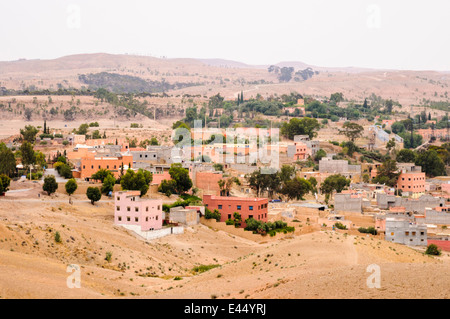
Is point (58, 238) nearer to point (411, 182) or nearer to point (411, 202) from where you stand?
point (411, 202)

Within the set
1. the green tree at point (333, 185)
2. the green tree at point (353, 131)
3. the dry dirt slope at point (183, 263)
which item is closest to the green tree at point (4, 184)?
the dry dirt slope at point (183, 263)

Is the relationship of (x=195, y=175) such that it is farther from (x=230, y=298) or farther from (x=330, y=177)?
(x=230, y=298)

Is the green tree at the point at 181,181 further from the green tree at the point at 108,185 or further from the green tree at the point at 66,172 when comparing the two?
the green tree at the point at 66,172

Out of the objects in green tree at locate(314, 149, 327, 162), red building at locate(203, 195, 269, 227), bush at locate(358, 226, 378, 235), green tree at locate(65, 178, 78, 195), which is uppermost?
green tree at locate(65, 178, 78, 195)

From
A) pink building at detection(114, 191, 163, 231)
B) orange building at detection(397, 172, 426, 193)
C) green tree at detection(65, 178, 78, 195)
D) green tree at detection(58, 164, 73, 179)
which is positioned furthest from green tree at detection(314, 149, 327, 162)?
pink building at detection(114, 191, 163, 231)

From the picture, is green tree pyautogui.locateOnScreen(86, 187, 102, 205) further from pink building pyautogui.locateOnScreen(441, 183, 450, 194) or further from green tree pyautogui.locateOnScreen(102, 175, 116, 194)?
pink building pyautogui.locateOnScreen(441, 183, 450, 194)

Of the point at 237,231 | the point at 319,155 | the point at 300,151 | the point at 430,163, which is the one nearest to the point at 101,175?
the point at 237,231

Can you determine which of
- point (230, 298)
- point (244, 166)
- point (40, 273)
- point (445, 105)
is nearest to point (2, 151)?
point (244, 166)
